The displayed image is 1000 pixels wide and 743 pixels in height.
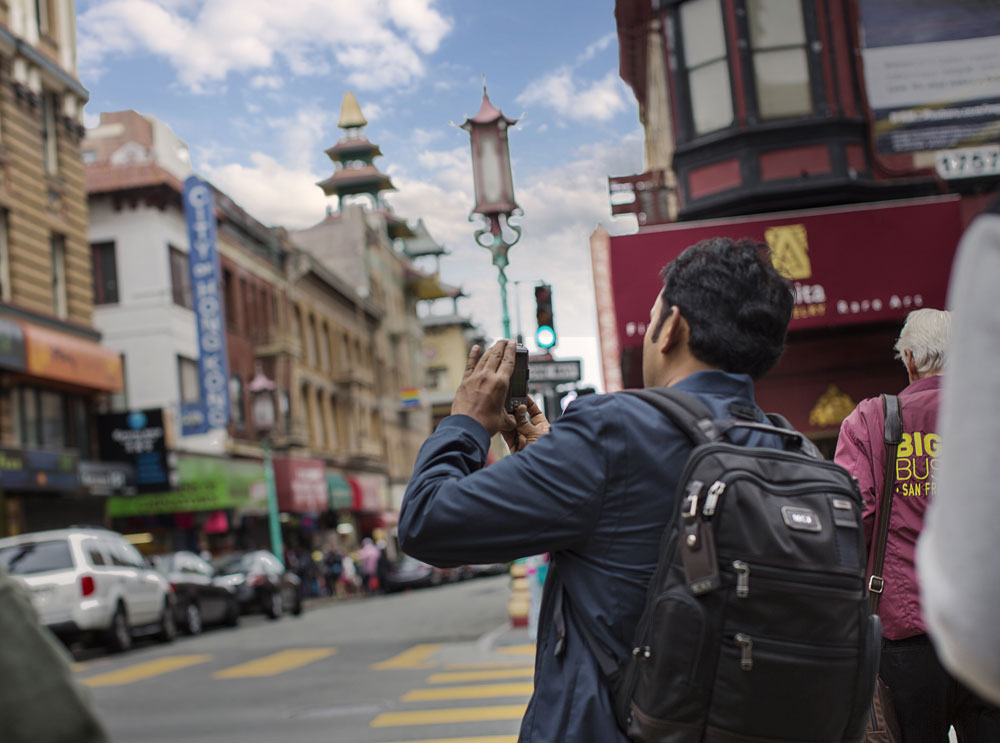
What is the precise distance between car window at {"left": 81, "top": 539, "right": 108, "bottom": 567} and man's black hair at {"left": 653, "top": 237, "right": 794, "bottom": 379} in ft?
52.6

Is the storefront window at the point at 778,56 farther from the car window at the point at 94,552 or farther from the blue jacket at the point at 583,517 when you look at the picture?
the blue jacket at the point at 583,517

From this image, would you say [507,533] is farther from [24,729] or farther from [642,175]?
[642,175]

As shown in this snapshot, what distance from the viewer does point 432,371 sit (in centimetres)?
8656

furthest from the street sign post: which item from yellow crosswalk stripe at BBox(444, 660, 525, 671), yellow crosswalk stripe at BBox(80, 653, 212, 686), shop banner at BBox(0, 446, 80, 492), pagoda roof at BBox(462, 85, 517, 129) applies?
shop banner at BBox(0, 446, 80, 492)

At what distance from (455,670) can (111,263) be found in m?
24.2

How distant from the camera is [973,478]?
1.21m

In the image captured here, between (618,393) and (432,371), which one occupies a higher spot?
(432,371)

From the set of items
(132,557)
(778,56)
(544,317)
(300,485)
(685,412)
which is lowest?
(132,557)

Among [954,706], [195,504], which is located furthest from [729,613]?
[195,504]

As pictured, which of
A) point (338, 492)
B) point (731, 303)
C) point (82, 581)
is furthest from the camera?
point (338, 492)

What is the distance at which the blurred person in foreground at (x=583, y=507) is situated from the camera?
7.70 feet

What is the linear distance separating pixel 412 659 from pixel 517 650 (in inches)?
52.1

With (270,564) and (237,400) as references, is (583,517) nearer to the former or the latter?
(270,564)

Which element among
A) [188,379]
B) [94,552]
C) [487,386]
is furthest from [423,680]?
[188,379]
